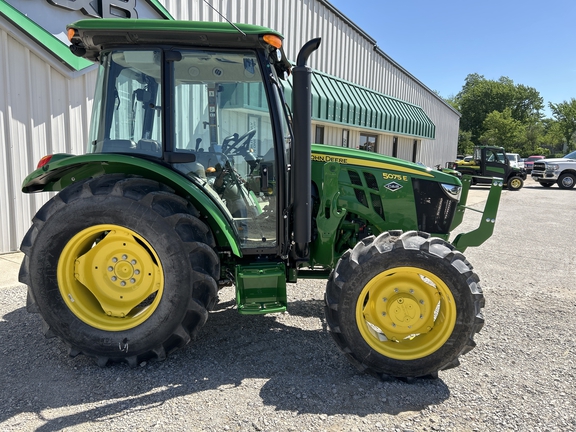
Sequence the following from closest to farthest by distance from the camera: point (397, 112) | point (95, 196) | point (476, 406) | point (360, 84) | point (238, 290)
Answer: point (476, 406)
point (95, 196)
point (238, 290)
point (360, 84)
point (397, 112)

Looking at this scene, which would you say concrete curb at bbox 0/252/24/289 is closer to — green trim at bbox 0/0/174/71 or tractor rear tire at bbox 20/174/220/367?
tractor rear tire at bbox 20/174/220/367

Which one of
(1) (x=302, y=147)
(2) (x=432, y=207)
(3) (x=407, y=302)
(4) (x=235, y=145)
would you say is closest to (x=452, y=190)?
(2) (x=432, y=207)

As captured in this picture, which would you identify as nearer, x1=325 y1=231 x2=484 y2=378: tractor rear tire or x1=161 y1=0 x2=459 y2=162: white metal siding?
x1=325 y1=231 x2=484 y2=378: tractor rear tire

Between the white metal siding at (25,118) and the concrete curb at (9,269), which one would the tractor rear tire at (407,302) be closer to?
the concrete curb at (9,269)

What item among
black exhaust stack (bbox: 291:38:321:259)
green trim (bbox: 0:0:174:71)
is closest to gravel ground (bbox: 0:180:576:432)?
black exhaust stack (bbox: 291:38:321:259)

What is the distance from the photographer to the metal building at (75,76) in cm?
579

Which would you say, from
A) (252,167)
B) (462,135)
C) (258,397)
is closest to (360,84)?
(252,167)

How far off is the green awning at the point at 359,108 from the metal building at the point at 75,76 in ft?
0.14

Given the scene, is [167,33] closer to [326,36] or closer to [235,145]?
[235,145]

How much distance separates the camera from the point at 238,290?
3164mm

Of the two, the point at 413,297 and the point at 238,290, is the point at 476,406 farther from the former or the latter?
the point at 238,290

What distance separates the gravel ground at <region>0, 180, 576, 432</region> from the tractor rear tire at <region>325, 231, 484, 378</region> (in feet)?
0.57

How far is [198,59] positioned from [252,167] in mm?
847

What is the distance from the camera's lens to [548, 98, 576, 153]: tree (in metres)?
57.7
